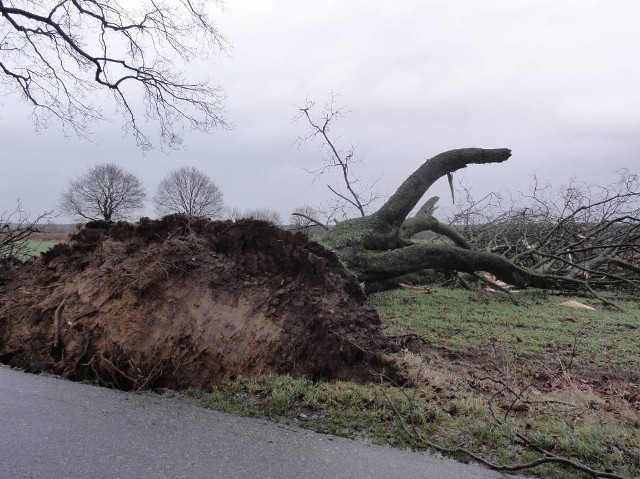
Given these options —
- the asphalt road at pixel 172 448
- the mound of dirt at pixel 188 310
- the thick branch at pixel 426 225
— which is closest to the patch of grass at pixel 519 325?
the thick branch at pixel 426 225

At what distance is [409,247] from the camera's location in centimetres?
966

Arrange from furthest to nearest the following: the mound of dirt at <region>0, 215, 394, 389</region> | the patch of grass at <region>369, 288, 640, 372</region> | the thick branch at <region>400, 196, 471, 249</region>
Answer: the thick branch at <region>400, 196, 471, 249</region> → the patch of grass at <region>369, 288, 640, 372</region> → the mound of dirt at <region>0, 215, 394, 389</region>

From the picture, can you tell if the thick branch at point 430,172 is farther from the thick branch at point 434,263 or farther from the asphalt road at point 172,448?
the asphalt road at point 172,448

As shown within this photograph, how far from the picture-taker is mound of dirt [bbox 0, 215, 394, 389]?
4758 millimetres

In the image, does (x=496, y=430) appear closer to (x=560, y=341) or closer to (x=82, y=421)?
(x=82, y=421)

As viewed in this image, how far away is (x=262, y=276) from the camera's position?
562 cm

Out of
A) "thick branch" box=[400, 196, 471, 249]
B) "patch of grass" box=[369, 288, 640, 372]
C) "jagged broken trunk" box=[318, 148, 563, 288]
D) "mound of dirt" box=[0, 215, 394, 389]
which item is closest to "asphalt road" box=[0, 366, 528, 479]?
"mound of dirt" box=[0, 215, 394, 389]

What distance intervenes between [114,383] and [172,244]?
1.55 m

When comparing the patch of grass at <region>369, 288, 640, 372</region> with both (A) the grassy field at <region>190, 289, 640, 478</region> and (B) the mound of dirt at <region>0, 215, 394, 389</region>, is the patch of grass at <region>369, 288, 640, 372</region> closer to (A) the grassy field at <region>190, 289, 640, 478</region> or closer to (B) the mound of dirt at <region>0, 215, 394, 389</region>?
(A) the grassy field at <region>190, 289, 640, 478</region>

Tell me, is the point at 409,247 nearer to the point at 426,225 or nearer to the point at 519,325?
the point at 519,325

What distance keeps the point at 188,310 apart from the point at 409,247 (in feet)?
17.5

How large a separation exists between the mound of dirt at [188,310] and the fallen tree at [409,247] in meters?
3.04

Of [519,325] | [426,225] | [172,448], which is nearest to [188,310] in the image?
[172,448]

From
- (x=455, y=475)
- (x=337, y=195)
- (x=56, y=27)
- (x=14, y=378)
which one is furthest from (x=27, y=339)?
(x=56, y=27)
